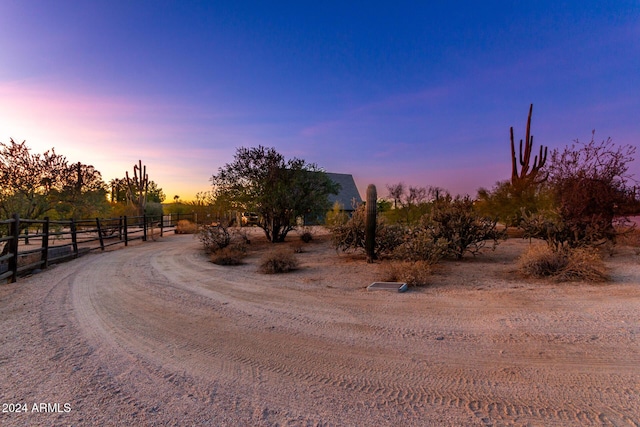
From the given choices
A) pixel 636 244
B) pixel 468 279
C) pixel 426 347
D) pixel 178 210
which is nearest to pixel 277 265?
pixel 468 279

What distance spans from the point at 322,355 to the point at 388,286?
3.78 meters

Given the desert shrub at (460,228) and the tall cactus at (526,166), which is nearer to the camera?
the desert shrub at (460,228)

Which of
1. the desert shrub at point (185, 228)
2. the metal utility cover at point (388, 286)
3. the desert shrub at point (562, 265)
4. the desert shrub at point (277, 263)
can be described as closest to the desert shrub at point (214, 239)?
the desert shrub at point (277, 263)

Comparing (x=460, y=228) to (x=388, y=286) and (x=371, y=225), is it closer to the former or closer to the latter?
(x=371, y=225)

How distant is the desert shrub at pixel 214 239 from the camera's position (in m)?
14.3

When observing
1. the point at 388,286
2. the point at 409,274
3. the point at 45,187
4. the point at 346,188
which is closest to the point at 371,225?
the point at 409,274

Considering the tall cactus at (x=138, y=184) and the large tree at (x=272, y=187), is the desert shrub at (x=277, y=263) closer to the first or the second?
the large tree at (x=272, y=187)

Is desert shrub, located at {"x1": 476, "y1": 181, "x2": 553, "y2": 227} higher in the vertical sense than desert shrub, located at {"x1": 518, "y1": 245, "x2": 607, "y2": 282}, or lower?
higher

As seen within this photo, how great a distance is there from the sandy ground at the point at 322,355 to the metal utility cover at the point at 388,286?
0.28m

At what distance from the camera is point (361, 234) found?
498 inches

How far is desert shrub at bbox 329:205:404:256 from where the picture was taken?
39.9ft

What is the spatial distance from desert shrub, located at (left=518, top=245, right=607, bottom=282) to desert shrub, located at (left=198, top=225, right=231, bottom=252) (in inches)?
416

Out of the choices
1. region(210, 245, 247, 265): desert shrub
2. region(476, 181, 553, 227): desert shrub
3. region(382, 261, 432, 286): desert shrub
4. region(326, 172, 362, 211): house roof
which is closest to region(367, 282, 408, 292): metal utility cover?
region(382, 261, 432, 286): desert shrub

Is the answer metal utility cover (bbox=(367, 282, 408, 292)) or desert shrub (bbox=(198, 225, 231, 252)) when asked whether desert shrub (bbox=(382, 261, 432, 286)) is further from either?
desert shrub (bbox=(198, 225, 231, 252))
